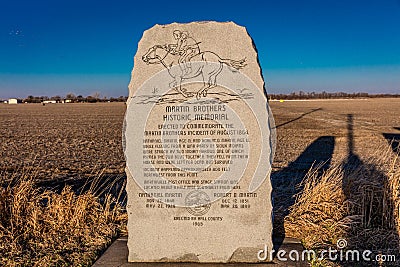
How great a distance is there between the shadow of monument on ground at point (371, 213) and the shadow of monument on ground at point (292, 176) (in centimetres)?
77

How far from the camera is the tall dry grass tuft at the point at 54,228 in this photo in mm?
4625

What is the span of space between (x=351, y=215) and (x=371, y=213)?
0.87 feet

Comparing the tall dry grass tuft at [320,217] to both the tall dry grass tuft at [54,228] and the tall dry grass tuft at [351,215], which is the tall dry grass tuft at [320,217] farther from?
the tall dry grass tuft at [54,228]

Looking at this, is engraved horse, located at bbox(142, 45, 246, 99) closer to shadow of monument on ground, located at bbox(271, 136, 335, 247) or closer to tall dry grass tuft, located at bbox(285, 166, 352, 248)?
shadow of monument on ground, located at bbox(271, 136, 335, 247)

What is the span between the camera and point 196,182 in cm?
448

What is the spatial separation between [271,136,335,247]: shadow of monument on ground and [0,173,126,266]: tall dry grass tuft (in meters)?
2.18

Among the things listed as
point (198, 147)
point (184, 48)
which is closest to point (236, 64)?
point (184, 48)

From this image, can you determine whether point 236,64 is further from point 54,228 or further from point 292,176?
point 292,176

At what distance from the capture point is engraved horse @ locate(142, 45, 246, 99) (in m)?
4.41

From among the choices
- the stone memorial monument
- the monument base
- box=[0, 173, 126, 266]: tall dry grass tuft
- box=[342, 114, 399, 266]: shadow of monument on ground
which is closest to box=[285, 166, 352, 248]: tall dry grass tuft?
box=[342, 114, 399, 266]: shadow of monument on ground

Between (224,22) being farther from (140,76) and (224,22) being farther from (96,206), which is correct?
(96,206)

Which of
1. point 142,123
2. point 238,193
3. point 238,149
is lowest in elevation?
point 238,193

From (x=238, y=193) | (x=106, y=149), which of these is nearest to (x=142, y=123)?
(x=238, y=193)

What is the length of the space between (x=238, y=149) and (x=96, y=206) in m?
2.47
